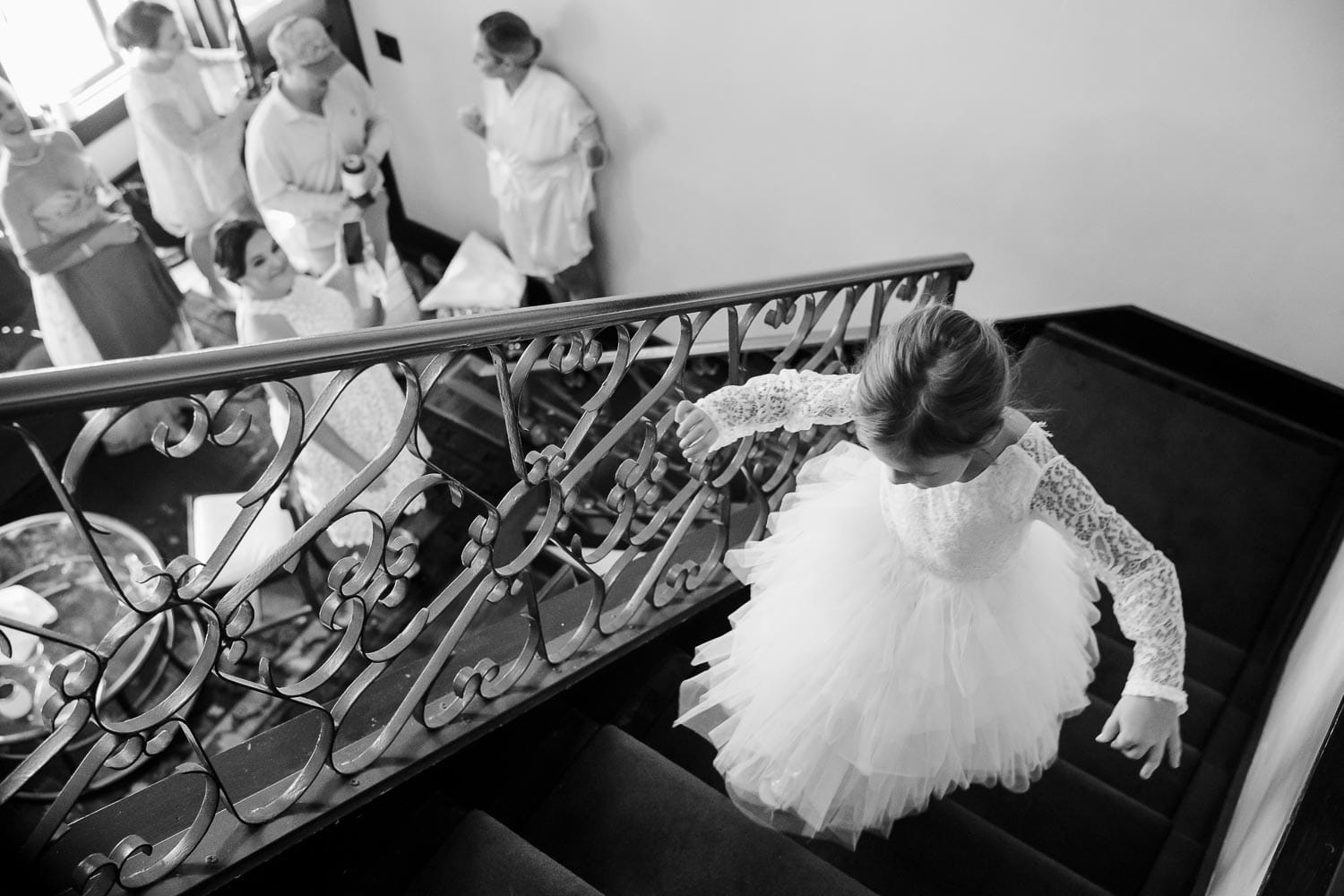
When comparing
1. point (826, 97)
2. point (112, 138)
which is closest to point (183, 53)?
point (112, 138)

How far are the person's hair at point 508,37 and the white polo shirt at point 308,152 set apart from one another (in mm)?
634

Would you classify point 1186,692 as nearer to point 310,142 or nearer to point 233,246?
point 233,246

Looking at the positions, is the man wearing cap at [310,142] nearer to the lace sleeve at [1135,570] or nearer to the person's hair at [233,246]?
the person's hair at [233,246]

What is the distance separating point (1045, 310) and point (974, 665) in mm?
2313

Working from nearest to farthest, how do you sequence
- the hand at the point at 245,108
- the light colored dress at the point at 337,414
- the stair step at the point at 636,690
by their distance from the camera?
the stair step at the point at 636,690 < the light colored dress at the point at 337,414 < the hand at the point at 245,108

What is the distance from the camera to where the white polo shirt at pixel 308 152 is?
414 cm

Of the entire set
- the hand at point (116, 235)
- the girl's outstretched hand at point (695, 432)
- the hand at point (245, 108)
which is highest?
the girl's outstretched hand at point (695, 432)

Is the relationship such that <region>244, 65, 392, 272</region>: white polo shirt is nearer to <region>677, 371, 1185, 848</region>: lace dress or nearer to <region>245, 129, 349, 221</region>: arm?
<region>245, 129, 349, 221</region>: arm

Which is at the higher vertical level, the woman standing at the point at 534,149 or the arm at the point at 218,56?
the arm at the point at 218,56

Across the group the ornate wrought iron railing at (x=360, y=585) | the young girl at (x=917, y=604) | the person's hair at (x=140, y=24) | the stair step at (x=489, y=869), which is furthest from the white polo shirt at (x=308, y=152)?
the stair step at (x=489, y=869)

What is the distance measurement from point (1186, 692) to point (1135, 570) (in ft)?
3.85

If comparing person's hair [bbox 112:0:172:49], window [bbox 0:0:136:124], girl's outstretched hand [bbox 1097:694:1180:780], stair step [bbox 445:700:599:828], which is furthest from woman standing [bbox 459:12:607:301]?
girl's outstretched hand [bbox 1097:694:1180:780]

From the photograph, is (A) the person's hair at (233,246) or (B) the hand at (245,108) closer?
(A) the person's hair at (233,246)

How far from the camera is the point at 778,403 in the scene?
1.81 m
